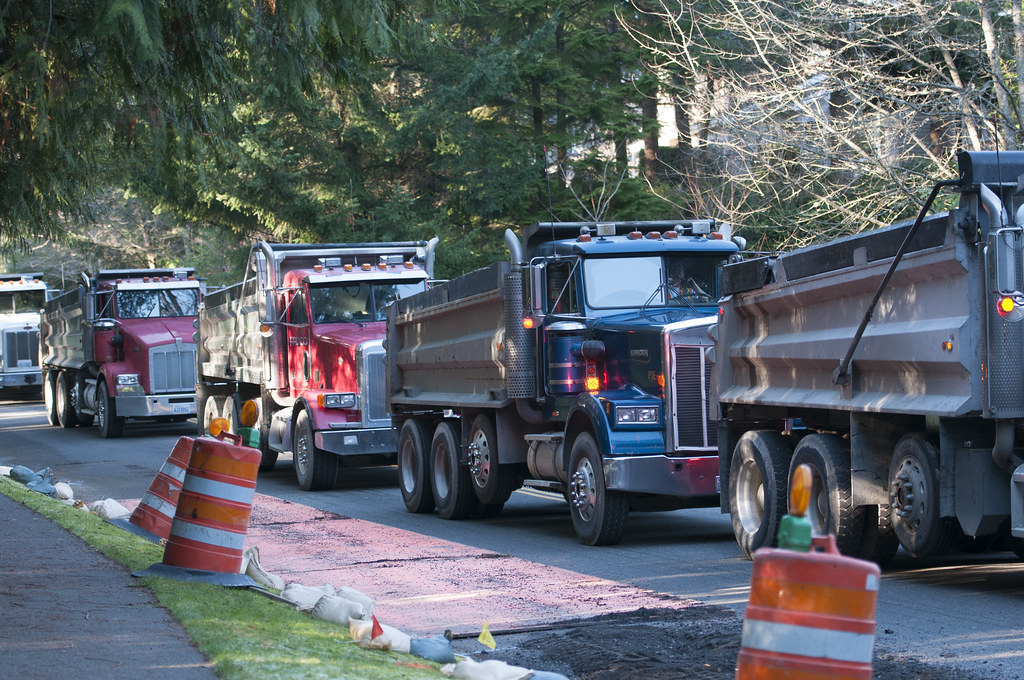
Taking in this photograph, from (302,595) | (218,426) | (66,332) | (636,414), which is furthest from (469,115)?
(302,595)

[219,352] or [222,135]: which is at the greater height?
[222,135]

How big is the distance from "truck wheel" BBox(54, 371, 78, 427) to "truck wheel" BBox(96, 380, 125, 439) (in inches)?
112

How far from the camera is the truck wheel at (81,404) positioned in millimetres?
27172

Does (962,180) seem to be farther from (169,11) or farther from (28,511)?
(28,511)

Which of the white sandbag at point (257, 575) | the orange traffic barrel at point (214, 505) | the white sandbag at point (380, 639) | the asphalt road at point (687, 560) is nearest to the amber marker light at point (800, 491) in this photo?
the asphalt road at point (687, 560)

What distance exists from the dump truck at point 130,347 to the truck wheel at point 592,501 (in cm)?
1549

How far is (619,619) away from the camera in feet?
24.9

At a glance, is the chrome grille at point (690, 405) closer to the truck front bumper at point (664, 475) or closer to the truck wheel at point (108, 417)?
the truck front bumper at point (664, 475)

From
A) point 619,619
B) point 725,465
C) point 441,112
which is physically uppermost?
point 441,112

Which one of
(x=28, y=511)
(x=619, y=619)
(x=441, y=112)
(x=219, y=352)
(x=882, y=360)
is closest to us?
(x=619, y=619)

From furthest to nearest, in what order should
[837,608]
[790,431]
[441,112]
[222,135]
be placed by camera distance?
1. [441,112]
2. [790,431]
3. [222,135]
4. [837,608]

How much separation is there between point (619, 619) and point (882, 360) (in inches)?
97.8

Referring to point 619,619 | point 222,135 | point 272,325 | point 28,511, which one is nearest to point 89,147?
point 222,135

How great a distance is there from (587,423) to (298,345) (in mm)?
7406
